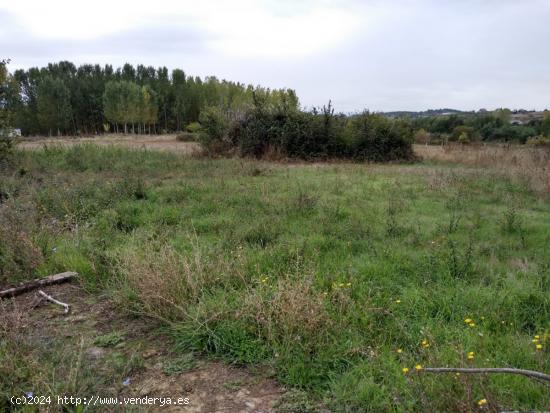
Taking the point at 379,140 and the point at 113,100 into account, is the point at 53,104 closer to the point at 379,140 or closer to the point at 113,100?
the point at 113,100

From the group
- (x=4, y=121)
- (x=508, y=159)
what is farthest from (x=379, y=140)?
(x=4, y=121)

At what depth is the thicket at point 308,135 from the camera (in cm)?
1728

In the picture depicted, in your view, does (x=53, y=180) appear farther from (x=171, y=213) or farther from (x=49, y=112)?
(x=49, y=112)

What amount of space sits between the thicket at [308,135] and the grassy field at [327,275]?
8335 millimetres

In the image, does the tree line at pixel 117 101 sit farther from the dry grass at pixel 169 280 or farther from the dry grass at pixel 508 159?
the dry grass at pixel 169 280

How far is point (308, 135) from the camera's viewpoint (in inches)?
680

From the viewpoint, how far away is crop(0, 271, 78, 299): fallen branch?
14.1 feet

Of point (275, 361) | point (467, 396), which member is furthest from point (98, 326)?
point (467, 396)

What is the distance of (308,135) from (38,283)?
1388 centimetres

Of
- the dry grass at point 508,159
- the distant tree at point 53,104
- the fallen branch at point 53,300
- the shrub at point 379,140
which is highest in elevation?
the distant tree at point 53,104

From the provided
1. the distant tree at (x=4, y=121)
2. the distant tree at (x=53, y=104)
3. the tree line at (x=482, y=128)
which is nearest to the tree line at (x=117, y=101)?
the distant tree at (x=53, y=104)

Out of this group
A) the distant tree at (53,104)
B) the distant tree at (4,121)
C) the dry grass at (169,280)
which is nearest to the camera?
the dry grass at (169,280)

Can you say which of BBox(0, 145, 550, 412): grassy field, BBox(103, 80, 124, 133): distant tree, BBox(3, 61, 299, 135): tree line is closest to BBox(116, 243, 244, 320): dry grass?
BBox(0, 145, 550, 412): grassy field

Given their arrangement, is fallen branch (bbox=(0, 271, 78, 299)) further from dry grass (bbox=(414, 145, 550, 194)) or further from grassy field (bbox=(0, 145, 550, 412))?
dry grass (bbox=(414, 145, 550, 194))
